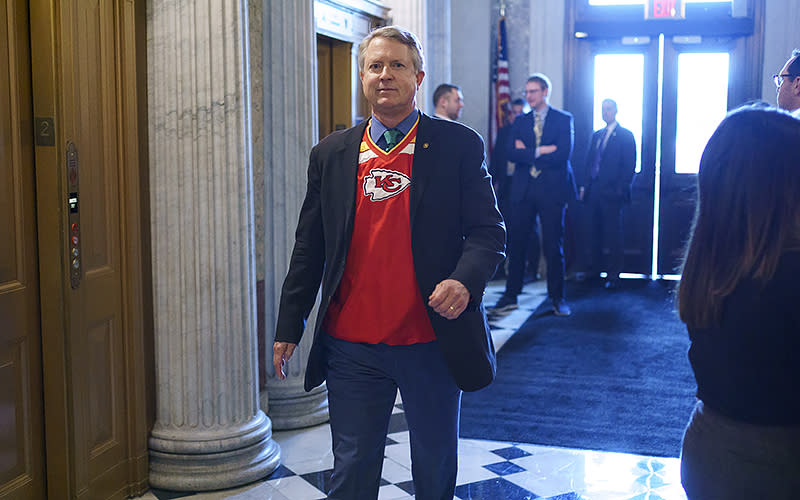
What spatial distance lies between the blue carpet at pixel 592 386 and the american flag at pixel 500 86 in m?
2.65

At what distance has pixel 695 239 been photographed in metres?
1.63

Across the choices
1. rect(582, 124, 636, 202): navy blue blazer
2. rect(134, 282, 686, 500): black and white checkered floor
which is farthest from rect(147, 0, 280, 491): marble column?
rect(582, 124, 636, 202): navy blue blazer

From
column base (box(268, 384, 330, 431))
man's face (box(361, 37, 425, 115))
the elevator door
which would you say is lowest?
column base (box(268, 384, 330, 431))

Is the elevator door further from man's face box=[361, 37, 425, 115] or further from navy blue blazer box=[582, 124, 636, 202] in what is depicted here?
navy blue blazer box=[582, 124, 636, 202]

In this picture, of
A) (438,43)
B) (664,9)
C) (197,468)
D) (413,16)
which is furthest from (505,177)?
(197,468)

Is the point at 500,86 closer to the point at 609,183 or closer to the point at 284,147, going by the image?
the point at 609,183

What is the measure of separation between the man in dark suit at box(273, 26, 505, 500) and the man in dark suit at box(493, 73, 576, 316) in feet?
14.7

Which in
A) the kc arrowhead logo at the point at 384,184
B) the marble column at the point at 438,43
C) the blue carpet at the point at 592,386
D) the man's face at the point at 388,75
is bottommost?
the blue carpet at the point at 592,386

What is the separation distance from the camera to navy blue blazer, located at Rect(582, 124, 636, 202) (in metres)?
8.34

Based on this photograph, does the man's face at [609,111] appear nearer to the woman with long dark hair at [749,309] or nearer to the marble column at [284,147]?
the marble column at [284,147]

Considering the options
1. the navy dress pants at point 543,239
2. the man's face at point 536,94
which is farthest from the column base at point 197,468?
the man's face at point 536,94

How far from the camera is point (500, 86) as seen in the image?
9141mm

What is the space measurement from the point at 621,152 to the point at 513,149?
1924mm

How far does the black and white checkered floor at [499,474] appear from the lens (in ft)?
10.7
